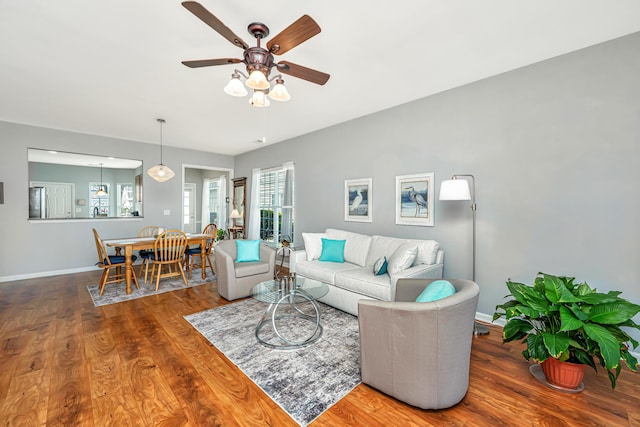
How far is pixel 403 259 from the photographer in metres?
3.11

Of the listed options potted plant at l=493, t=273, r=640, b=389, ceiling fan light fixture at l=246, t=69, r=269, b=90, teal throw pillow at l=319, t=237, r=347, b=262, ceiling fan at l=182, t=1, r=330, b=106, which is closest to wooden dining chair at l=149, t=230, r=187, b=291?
teal throw pillow at l=319, t=237, r=347, b=262

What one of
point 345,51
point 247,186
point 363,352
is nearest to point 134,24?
point 345,51

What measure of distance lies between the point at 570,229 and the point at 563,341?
4.17 ft

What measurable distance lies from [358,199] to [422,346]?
9.76 feet

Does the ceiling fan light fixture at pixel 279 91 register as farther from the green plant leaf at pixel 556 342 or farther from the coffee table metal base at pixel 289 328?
the green plant leaf at pixel 556 342

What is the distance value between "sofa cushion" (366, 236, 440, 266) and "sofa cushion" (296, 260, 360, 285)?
1.05ft

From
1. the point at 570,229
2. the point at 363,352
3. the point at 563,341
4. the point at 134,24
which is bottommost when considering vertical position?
the point at 363,352

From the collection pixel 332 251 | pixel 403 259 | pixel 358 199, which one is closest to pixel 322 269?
pixel 332 251

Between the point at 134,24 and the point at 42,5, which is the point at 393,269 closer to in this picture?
the point at 134,24

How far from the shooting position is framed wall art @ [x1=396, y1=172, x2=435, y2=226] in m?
3.55

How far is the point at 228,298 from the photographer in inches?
147

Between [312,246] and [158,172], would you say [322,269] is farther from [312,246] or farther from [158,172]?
[158,172]

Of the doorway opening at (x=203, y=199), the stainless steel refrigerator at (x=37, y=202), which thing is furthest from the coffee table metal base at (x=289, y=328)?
the doorway opening at (x=203, y=199)

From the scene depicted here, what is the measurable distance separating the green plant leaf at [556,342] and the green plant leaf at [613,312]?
213 millimetres
